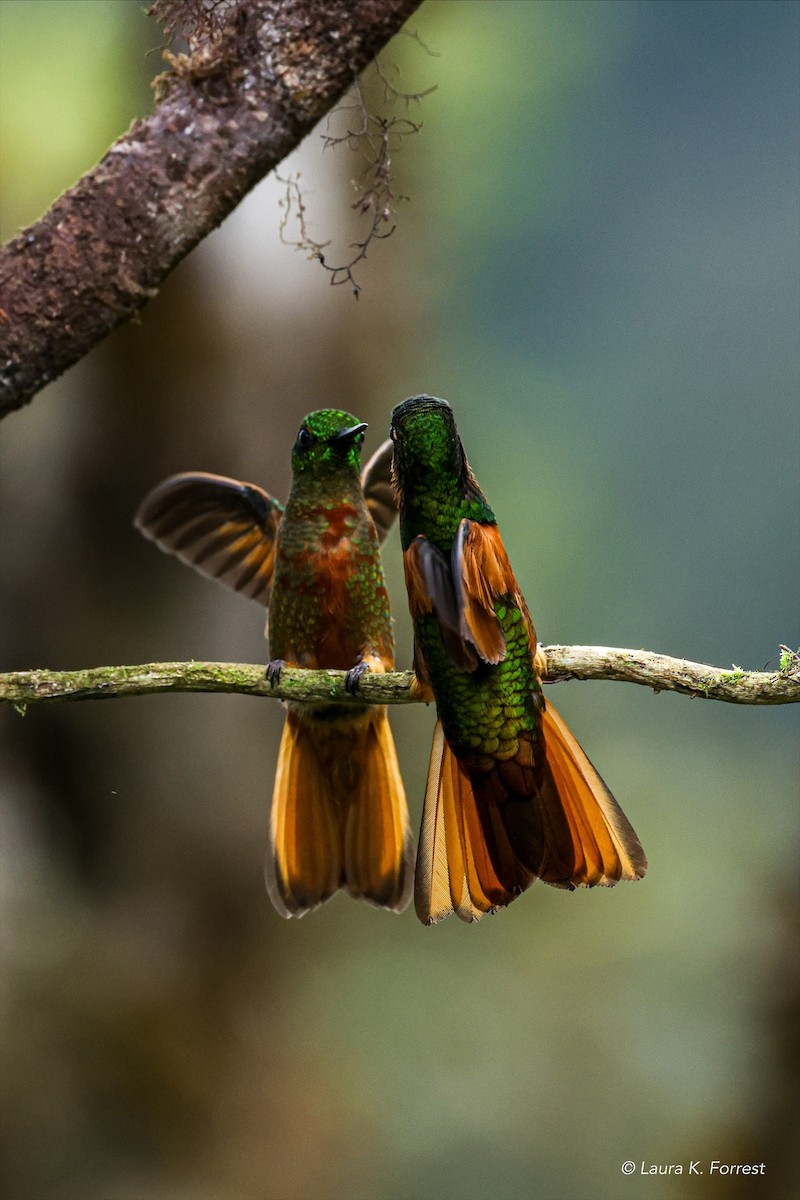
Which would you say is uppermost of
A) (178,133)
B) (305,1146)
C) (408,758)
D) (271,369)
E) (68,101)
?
(68,101)

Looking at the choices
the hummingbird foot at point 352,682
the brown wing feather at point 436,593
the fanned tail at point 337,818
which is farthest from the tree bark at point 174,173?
the fanned tail at point 337,818

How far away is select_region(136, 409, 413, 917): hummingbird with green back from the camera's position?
2822 mm

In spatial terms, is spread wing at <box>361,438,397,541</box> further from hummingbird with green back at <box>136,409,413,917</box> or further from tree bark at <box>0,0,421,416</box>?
tree bark at <box>0,0,421,416</box>

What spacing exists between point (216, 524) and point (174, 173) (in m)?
1.47

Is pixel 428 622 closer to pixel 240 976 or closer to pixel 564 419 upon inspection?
pixel 240 976

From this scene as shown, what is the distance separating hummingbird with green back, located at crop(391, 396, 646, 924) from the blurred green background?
6.88 feet

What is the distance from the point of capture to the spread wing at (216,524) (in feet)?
10.6

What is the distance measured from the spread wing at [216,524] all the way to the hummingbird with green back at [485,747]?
1164 millimetres

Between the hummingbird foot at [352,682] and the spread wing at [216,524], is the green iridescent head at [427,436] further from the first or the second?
the spread wing at [216,524]

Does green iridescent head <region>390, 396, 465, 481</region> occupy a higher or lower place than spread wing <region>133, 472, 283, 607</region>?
lower

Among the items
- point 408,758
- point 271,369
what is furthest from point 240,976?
point 271,369

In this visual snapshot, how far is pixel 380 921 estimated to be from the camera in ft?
16.8

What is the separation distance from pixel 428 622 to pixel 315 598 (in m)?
0.75

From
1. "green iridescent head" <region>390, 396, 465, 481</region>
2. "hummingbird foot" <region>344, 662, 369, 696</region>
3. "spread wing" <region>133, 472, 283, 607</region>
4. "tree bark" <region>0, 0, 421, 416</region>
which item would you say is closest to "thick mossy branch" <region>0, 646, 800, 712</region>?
"hummingbird foot" <region>344, 662, 369, 696</region>
